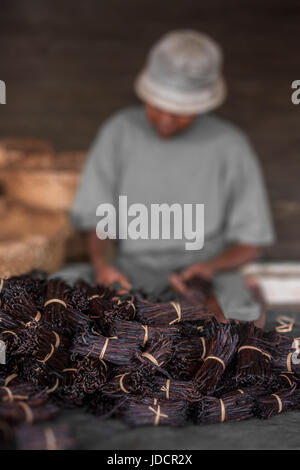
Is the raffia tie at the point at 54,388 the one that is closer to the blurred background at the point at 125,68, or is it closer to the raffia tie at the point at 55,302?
the raffia tie at the point at 55,302

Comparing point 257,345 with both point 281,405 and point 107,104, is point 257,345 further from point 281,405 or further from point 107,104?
point 107,104

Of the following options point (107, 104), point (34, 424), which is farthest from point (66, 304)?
point (107, 104)

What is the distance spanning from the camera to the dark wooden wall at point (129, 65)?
3.01 m

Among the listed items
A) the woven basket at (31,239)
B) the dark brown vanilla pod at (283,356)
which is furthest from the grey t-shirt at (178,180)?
the dark brown vanilla pod at (283,356)

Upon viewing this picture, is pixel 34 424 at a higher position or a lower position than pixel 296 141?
lower

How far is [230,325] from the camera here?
0.98m

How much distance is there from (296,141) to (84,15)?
61.8 inches

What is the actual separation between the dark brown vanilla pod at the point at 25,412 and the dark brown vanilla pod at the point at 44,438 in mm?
19

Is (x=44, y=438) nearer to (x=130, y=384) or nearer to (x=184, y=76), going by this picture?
(x=130, y=384)

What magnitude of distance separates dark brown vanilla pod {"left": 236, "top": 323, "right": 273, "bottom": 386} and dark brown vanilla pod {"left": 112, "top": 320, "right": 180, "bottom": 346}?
14 centimetres

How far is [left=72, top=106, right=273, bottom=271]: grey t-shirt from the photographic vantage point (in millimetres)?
2027

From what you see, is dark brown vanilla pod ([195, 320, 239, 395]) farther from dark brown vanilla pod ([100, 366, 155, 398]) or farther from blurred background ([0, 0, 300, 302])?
blurred background ([0, 0, 300, 302])

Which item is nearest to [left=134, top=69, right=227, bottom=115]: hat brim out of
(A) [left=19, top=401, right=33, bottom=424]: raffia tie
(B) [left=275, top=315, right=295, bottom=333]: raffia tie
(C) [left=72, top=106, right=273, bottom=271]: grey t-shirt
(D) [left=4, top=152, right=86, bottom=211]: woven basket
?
(C) [left=72, top=106, right=273, bottom=271]: grey t-shirt
